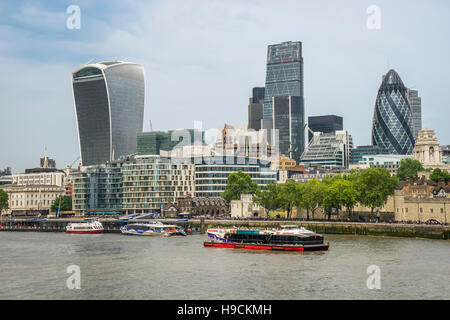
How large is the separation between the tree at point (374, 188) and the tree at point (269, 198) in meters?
26.4

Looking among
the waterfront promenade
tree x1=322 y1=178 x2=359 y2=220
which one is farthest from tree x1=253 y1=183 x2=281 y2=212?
tree x1=322 y1=178 x2=359 y2=220

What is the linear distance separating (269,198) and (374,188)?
35.4 metres

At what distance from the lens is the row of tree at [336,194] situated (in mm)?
137125

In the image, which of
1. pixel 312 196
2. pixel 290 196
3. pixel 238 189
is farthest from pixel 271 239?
pixel 238 189

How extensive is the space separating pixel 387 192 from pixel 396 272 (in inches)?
2726

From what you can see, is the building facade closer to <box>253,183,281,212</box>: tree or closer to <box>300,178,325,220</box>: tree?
<box>253,183,281,212</box>: tree

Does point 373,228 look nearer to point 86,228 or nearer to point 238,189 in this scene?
point 86,228

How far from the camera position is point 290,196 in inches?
6093

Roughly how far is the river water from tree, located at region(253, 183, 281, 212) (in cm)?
5864

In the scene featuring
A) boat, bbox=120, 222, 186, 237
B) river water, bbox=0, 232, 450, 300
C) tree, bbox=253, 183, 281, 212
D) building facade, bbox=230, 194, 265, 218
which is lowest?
river water, bbox=0, 232, 450, 300

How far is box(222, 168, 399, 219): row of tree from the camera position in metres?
137

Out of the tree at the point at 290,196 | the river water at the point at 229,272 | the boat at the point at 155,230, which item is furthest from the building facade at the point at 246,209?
the river water at the point at 229,272

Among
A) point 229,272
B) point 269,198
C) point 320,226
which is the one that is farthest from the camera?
point 269,198
